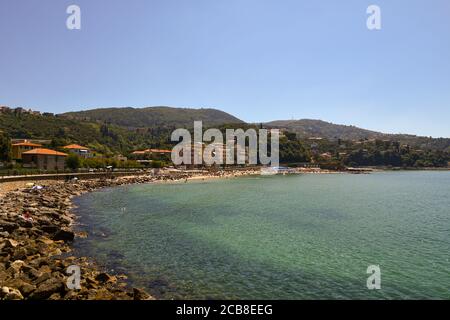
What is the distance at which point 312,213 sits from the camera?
40688 millimetres

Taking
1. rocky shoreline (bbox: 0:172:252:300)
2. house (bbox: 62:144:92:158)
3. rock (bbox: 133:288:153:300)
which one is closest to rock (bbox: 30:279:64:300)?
rocky shoreline (bbox: 0:172:252:300)

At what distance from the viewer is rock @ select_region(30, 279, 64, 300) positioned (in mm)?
14734

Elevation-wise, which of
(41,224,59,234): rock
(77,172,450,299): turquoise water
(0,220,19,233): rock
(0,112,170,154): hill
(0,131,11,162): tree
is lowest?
(77,172,450,299): turquoise water

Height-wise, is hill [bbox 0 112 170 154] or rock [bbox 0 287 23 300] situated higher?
hill [bbox 0 112 170 154]

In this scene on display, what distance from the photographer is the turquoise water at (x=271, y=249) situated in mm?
17281

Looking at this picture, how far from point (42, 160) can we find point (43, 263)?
210 ft

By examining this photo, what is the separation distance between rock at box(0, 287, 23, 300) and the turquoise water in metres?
5.34

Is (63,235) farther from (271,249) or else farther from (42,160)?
(42,160)

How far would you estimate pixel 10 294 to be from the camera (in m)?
14.1

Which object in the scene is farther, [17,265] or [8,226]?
[8,226]

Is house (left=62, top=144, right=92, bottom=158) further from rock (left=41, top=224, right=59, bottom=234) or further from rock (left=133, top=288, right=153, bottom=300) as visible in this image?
rock (left=133, top=288, right=153, bottom=300)

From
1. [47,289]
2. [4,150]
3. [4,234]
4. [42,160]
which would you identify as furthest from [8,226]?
[42,160]

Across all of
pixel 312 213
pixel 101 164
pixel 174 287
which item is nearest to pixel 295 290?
pixel 174 287
